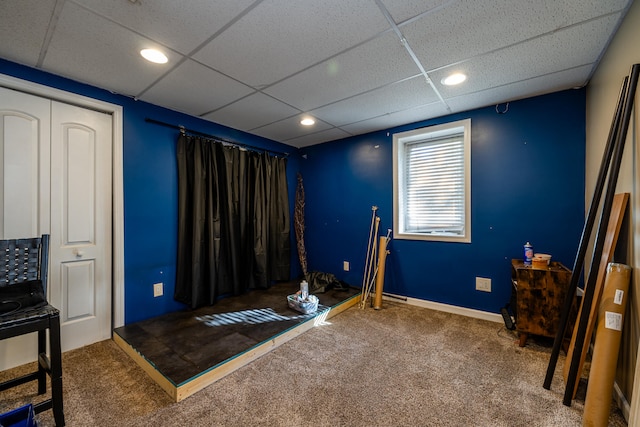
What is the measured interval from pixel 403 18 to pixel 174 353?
105 inches

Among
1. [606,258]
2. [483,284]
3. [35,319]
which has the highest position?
[606,258]

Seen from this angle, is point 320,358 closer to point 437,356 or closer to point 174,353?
point 437,356

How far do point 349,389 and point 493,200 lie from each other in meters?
2.25

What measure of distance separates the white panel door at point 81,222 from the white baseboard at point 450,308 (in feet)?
9.97

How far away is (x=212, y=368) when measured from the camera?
174 cm

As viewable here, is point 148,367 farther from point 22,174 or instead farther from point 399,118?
point 399,118

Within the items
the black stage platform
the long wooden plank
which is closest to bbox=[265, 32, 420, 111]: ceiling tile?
the long wooden plank

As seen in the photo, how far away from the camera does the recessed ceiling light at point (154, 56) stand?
68.2 inches

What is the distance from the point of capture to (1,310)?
4.41ft

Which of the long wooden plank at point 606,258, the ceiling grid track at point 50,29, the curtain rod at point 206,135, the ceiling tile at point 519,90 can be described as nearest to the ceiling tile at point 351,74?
the ceiling tile at point 519,90

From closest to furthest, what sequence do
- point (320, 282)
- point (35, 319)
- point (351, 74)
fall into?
1. point (35, 319)
2. point (351, 74)
3. point (320, 282)

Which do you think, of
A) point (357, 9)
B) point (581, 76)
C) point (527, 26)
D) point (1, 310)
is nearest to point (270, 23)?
point (357, 9)

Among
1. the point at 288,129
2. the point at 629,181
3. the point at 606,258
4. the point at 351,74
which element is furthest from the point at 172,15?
the point at 606,258

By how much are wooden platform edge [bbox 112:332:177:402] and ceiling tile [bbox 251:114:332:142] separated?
2.58 meters
